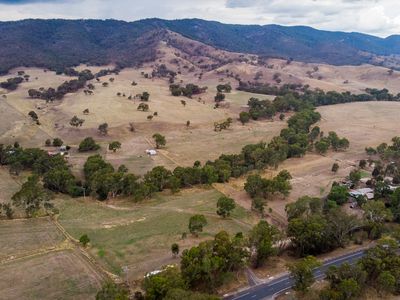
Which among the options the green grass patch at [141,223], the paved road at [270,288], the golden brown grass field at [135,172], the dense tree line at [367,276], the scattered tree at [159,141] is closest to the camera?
the dense tree line at [367,276]

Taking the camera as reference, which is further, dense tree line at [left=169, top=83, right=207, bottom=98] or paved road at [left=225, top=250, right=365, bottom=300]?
dense tree line at [left=169, top=83, right=207, bottom=98]

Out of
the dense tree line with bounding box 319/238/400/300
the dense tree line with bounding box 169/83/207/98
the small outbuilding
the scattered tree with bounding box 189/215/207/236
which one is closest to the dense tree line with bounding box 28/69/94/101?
the dense tree line with bounding box 169/83/207/98

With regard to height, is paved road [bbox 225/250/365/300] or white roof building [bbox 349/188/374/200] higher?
white roof building [bbox 349/188/374/200]

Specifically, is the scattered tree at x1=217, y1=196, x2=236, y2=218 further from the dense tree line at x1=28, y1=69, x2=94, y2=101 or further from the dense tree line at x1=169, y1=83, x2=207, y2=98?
the dense tree line at x1=28, y1=69, x2=94, y2=101

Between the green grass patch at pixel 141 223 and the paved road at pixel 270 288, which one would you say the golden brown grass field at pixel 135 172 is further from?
the paved road at pixel 270 288

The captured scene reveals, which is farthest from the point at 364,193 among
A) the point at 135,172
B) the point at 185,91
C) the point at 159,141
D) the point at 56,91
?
the point at 56,91

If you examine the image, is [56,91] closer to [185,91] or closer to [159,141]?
[185,91]

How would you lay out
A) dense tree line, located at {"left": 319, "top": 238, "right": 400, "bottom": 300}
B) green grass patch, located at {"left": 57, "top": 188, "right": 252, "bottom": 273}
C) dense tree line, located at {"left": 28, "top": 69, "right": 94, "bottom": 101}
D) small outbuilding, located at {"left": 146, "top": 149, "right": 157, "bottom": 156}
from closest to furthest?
dense tree line, located at {"left": 319, "top": 238, "right": 400, "bottom": 300}
green grass patch, located at {"left": 57, "top": 188, "right": 252, "bottom": 273}
small outbuilding, located at {"left": 146, "top": 149, "right": 157, "bottom": 156}
dense tree line, located at {"left": 28, "top": 69, "right": 94, "bottom": 101}

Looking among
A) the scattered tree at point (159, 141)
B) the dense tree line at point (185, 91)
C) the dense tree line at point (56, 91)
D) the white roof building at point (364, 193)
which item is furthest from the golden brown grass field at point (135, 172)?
the white roof building at point (364, 193)

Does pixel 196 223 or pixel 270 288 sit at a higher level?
pixel 196 223

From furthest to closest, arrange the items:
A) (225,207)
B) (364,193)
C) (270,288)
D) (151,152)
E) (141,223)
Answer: (151,152)
(364,193)
(225,207)
(141,223)
(270,288)

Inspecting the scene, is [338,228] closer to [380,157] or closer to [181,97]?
[380,157]
